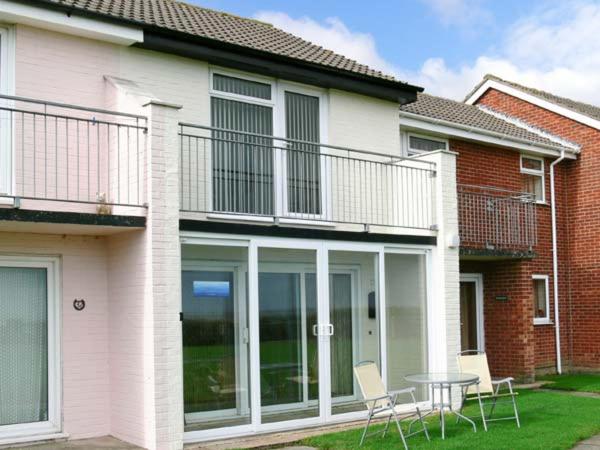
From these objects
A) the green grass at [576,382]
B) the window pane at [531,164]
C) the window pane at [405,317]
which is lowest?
the green grass at [576,382]

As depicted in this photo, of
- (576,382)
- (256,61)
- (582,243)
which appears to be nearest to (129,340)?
(256,61)

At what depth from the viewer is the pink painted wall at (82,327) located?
9.07m

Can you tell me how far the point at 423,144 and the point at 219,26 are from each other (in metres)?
4.64

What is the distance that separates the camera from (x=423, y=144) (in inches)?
574

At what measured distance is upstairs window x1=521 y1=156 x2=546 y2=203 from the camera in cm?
1677

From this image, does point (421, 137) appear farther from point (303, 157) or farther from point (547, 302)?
point (547, 302)

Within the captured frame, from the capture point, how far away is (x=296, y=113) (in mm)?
11727

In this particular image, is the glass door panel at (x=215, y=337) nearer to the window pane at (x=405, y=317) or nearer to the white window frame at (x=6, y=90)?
the white window frame at (x=6, y=90)

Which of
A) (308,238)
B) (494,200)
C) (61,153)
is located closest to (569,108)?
(494,200)

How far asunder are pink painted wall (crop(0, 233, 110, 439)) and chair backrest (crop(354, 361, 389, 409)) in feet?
9.94

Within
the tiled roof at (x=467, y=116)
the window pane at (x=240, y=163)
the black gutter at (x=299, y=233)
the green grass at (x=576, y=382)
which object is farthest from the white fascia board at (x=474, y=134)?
the green grass at (x=576, y=382)

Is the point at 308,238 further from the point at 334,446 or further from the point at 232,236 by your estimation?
the point at 334,446

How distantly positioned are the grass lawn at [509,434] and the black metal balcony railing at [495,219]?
3.76 meters

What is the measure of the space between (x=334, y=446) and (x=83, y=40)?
224 inches
